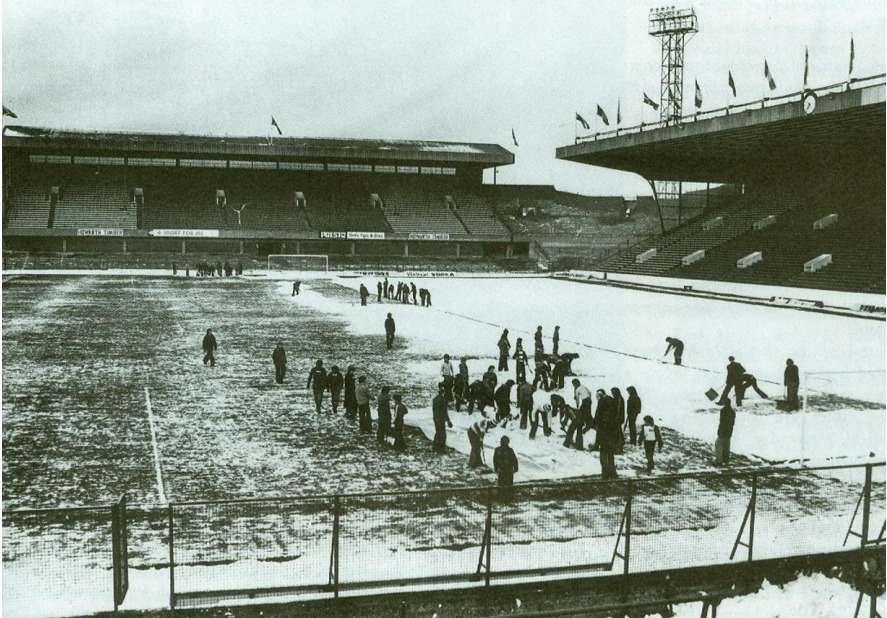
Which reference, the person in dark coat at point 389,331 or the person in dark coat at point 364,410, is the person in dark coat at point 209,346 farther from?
the person in dark coat at point 364,410

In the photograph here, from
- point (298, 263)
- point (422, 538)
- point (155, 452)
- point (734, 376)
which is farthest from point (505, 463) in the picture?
point (298, 263)

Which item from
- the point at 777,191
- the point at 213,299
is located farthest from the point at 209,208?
the point at 777,191

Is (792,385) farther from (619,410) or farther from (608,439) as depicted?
(608,439)

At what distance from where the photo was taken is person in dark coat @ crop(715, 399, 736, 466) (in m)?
14.3

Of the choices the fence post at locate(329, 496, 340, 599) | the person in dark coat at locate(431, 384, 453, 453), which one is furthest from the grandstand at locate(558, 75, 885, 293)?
the fence post at locate(329, 496, 340, 599)

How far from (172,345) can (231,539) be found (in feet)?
65.6

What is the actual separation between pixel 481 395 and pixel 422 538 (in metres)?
7.74

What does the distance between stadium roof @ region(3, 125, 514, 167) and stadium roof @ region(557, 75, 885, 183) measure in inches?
977

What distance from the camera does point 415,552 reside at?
10.4 m

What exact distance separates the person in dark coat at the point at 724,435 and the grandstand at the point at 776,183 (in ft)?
102

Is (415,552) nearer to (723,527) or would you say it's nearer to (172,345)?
(723,527)

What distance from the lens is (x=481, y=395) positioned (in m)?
18.5

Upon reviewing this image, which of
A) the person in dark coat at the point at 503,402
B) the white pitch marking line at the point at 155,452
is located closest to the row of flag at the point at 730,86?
the person in dark coat at the point at 503,402

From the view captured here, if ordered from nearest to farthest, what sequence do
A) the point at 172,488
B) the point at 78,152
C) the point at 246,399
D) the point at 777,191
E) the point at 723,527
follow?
the point at 723,527, the point at 172,488, the point at 246,399, the point at 777,191, the point at 78,152
